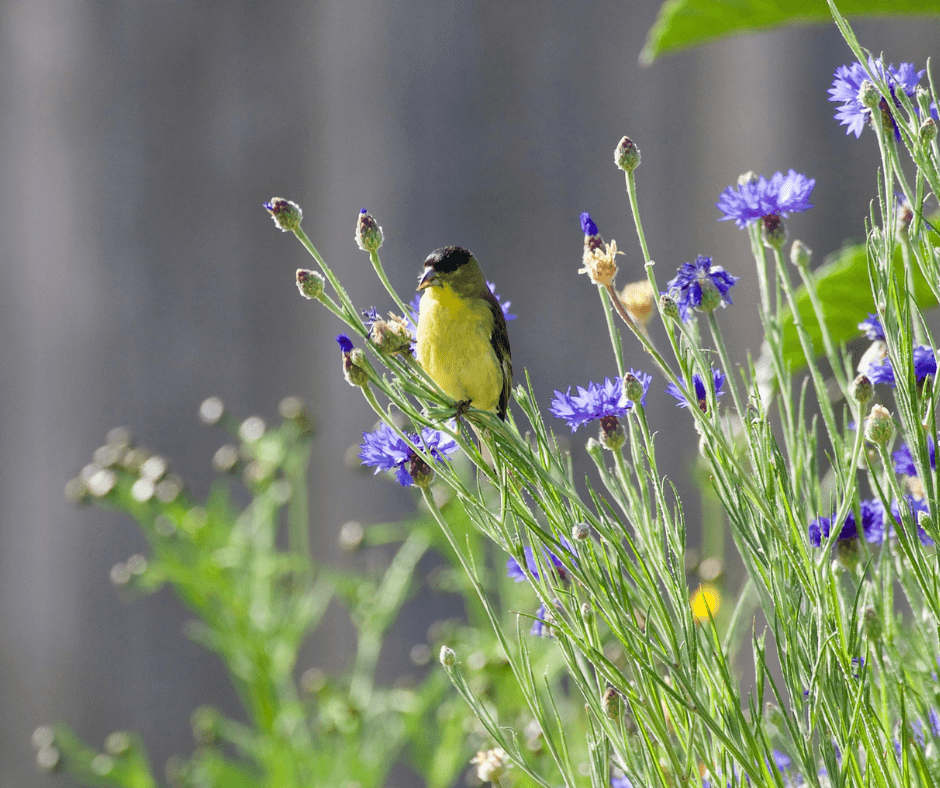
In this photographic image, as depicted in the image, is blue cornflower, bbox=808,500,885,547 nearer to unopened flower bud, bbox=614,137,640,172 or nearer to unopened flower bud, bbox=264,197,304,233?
unopened flower bud, bbox=614,137,640,172

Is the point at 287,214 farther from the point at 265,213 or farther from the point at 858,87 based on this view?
the point at 265,213

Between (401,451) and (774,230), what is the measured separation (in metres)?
0.26

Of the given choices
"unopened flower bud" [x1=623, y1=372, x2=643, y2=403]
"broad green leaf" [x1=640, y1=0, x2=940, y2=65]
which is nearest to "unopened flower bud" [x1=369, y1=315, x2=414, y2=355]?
"unopened flower bud" [x1=623, y1=372, x2=643, y2=403]

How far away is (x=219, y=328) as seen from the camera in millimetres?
1945

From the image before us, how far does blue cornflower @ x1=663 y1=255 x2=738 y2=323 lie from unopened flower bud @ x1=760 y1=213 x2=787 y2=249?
40 mm

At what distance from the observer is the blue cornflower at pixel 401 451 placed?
0.55 metres

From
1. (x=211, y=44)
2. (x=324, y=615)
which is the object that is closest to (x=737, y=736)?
(x=324, y=615)

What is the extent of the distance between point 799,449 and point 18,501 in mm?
1856

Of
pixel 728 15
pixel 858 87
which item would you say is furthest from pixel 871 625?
pixel 728 15

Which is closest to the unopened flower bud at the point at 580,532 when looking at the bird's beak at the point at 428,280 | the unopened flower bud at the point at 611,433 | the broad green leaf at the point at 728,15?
the unopened flower bud at the point at 611,433

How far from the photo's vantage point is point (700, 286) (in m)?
0.55

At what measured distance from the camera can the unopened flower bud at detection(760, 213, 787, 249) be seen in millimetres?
568

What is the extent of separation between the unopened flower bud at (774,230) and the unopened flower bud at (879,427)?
0.39ft

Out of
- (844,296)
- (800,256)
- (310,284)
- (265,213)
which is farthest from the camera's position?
(265,213)
